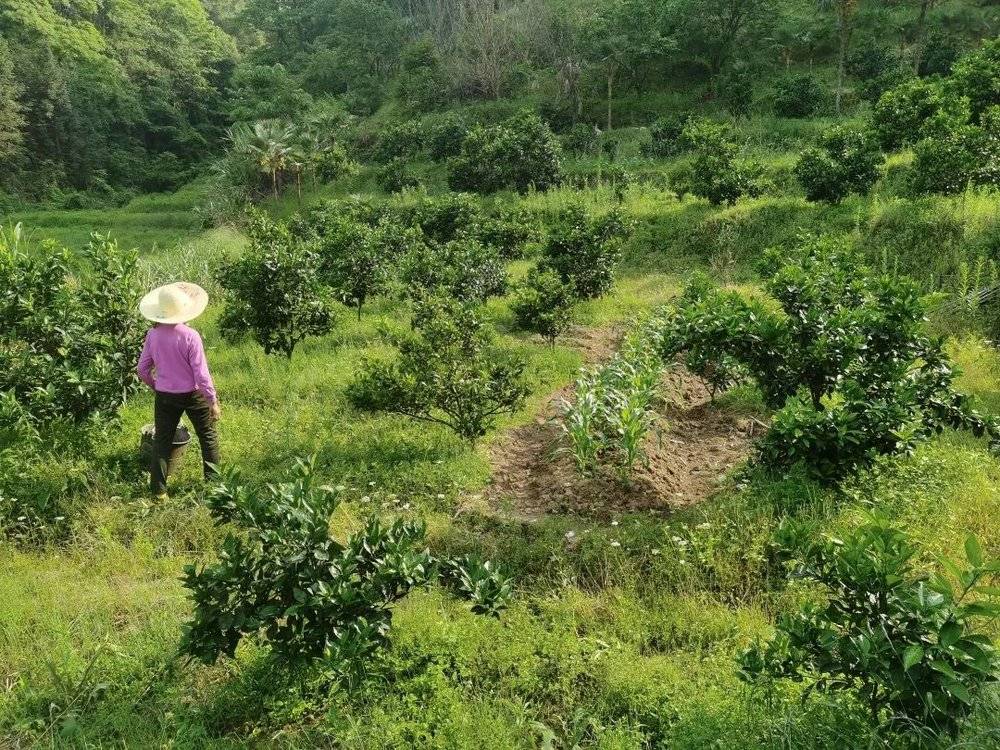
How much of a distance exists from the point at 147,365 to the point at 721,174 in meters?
12.5

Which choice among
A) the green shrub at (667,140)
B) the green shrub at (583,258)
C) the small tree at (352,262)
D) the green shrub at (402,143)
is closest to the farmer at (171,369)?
the small tree at (352,262)

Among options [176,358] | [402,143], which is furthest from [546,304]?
[402,143]

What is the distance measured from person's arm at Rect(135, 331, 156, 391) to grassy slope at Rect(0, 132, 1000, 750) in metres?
0.88

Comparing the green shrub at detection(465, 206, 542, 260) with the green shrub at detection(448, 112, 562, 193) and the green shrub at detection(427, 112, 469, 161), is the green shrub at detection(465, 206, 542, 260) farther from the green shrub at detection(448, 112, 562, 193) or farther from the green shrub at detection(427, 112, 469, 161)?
the green shrub at detection(427, 112, 469, 161)

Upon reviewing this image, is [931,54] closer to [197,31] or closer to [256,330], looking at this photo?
[256,330]

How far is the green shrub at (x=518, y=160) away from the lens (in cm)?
1978

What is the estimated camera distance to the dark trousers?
17.2 ft

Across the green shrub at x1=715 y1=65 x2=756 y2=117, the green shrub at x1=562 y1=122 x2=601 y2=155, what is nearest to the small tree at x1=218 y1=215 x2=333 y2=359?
the green shrub at x1=562 y1=122 x2=601 y2=155

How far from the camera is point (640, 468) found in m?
5.46

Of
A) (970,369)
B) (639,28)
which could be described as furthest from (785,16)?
(970,369)

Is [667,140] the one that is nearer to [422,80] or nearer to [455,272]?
[455,272]

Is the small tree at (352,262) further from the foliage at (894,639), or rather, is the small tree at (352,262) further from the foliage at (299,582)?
the foliage at (894,639)

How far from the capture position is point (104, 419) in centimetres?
598

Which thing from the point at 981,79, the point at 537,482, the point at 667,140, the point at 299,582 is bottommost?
the point at 537,482
